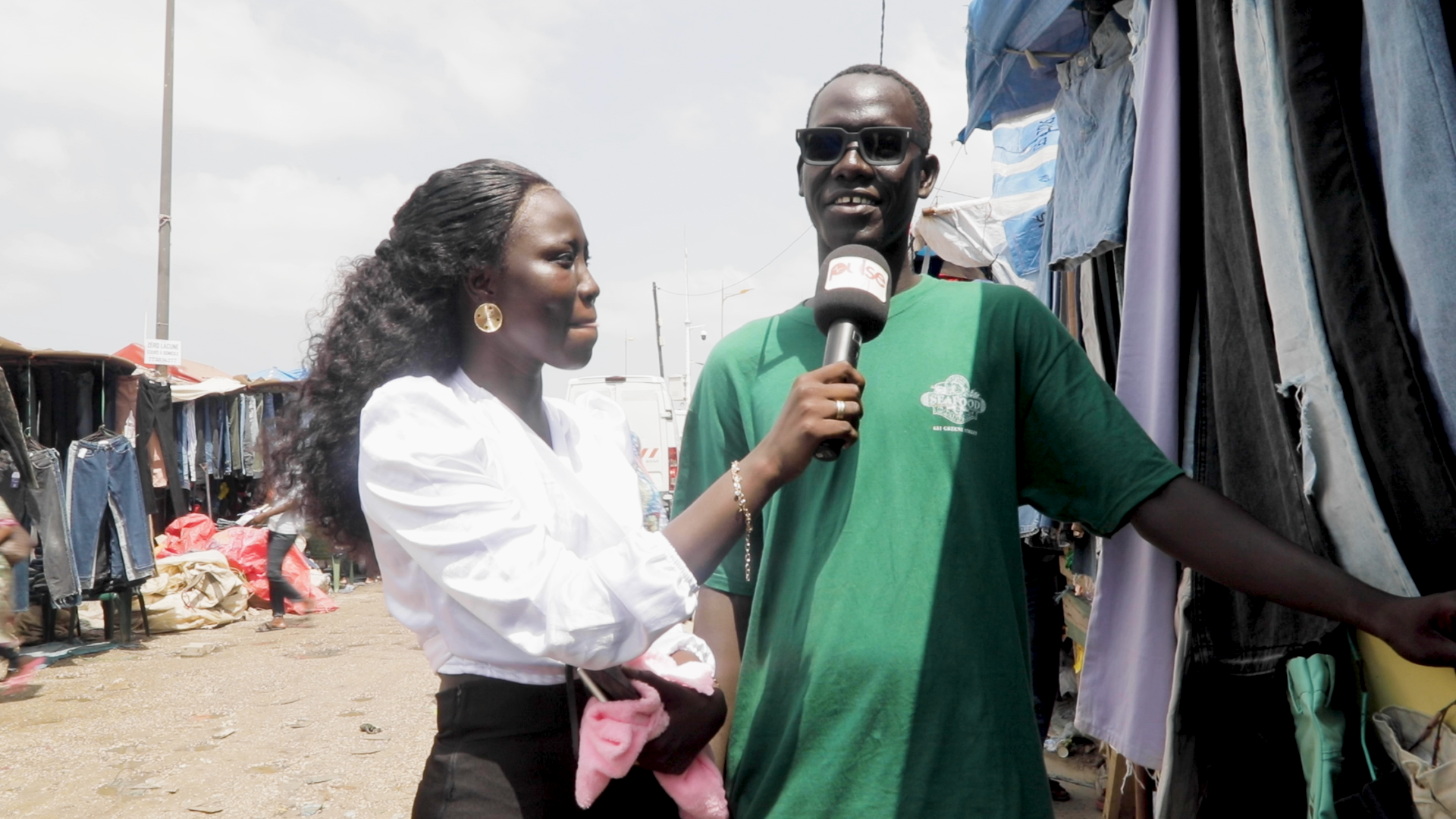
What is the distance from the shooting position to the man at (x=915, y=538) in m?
1.62

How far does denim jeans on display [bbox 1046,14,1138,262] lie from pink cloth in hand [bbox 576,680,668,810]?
186 cm

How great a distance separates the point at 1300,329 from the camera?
1765mm

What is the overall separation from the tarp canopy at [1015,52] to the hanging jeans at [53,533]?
7.59 metres

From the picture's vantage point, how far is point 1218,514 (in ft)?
5.49

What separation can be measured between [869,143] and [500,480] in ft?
2.99

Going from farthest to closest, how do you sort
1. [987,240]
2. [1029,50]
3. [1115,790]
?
[987,240]
[1029,50]
[1115,790]

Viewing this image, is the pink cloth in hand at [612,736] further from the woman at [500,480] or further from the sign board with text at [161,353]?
the sign board with text at [161,353]

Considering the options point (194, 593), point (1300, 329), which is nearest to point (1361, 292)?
point (1300, 329)

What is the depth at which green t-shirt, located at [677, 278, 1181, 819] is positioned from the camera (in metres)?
1.63

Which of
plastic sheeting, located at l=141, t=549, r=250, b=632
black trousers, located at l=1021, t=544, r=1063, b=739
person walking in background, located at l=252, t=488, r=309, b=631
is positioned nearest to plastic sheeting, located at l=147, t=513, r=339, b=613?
plastic sheeting, located at l=141, t=549, r=250, b=632

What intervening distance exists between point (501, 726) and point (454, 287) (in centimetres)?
83

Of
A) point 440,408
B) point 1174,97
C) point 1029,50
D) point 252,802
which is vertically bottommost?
point 252,802

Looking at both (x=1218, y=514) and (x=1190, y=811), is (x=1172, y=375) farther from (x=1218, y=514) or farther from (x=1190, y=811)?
(x=1190, y=811)

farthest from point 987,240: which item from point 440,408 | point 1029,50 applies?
point 440,408
